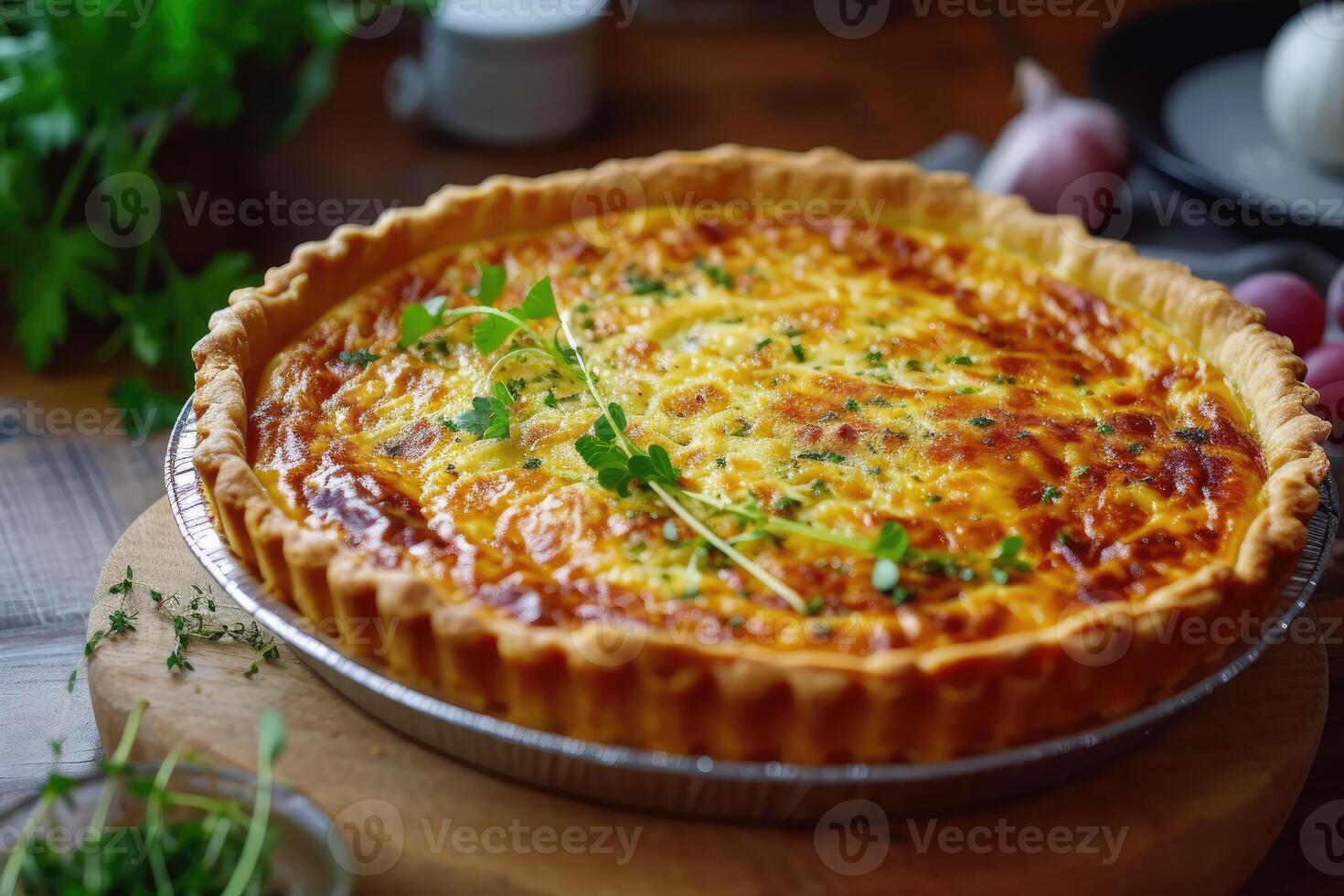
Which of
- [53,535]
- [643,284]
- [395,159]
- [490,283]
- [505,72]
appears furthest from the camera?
[395,159]

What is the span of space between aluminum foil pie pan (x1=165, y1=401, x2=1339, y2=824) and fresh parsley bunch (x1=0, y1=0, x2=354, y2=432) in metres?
1.67

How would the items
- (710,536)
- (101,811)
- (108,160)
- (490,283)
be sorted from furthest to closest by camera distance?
1. (108,160)
2. (490,283)
3. (710,536)
4. (101,811)

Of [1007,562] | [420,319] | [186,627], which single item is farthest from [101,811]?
[1007,562]

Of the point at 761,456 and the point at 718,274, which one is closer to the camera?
the point at 761,456

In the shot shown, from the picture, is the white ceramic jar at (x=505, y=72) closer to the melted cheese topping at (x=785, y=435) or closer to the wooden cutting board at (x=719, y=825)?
the melted cheese topping at (x=785, y=435)

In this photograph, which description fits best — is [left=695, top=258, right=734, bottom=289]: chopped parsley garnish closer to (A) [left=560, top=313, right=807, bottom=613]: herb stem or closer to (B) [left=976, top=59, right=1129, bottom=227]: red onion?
(A) [left=560, top=313, right=807, bottom=613]: herb stem

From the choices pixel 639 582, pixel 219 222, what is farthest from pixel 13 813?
pixel 219 222

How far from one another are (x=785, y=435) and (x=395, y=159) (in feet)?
10.00

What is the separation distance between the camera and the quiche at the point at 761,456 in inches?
83.9

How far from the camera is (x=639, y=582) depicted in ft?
7.69

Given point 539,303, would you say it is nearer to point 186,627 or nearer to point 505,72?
point 186,627

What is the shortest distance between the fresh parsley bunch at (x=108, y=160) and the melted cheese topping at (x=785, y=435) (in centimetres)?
105

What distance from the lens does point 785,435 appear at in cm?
276

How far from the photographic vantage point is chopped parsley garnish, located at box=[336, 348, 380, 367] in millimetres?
2973
